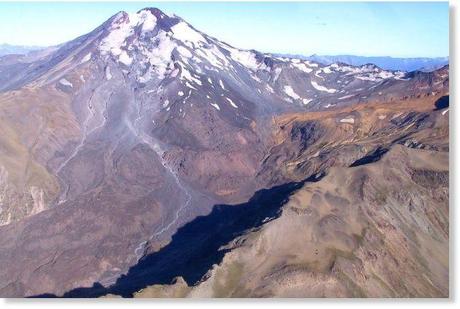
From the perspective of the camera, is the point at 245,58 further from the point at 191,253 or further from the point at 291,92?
the point at 191,253

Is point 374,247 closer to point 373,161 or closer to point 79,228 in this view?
point 373,161

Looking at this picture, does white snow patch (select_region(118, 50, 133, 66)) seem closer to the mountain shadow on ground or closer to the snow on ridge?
the snow on ridge

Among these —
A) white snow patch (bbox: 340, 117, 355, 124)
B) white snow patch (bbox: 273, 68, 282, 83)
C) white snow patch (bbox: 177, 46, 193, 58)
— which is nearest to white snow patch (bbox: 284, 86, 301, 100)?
white snow patch (bbox: 273, 68, 282, 83)

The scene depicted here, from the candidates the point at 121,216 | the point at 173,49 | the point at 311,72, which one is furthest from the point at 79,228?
the point at 311,72

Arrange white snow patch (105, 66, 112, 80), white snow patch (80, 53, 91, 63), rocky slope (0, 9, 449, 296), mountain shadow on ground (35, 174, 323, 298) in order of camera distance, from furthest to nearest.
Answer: white snow patch (80, 53, 91, 63) → white snow patch (105, 66, 112, 80) → rocky slope (0, 9, 449, 296) → mountain shadow on ground (35, 174, 323, 298)

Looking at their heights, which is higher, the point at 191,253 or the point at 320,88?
the point at 320,88

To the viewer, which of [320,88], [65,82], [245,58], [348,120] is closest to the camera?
[348,120]

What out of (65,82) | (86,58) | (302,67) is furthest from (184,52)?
(302,67)

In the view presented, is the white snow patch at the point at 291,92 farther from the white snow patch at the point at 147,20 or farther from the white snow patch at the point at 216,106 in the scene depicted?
the white snow patch at the point at 147,20
